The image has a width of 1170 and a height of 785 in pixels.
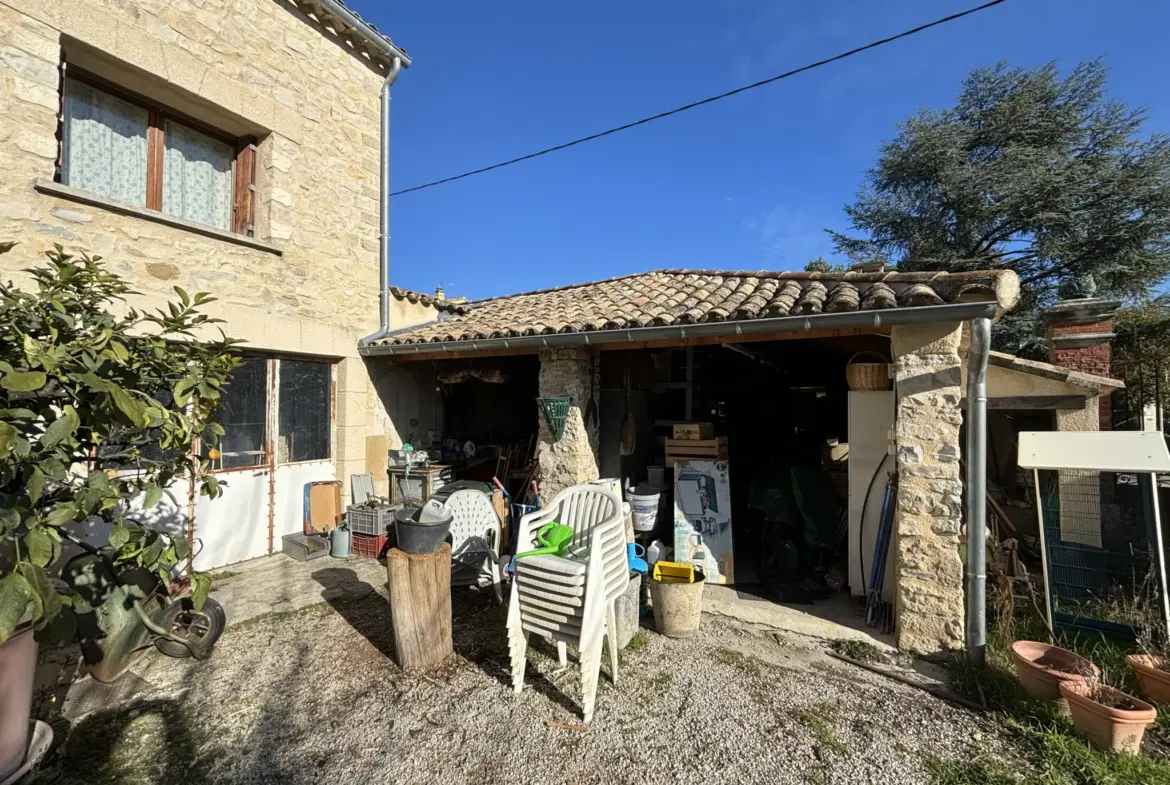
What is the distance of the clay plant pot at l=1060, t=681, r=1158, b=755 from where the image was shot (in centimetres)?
252

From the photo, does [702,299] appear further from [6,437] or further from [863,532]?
[6,437]

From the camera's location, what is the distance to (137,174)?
479 cm

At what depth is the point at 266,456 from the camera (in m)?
5.61

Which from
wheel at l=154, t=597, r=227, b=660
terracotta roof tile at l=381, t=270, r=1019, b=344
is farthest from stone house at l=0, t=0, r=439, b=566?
wheel at l=154, t=597, r=227, b=660

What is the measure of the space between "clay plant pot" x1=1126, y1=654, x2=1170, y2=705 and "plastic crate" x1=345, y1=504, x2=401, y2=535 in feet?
20.7

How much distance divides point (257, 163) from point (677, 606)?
643 cm

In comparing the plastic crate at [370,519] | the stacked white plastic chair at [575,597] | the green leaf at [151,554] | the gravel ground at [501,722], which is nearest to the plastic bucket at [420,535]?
the stacked white plastic chair at [575,597]

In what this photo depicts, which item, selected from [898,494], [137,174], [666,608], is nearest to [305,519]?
[137,174]

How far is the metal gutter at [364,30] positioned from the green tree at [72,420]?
5.16 m

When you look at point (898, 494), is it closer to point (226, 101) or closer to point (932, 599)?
point (932, 599)

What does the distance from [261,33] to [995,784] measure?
870 centimetres

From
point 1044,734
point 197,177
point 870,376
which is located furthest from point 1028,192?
point 197,177

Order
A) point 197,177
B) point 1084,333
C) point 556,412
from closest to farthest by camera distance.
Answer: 1. point 556,412
2. point 197,177
3. point 1084,333

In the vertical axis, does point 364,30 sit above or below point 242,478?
above
